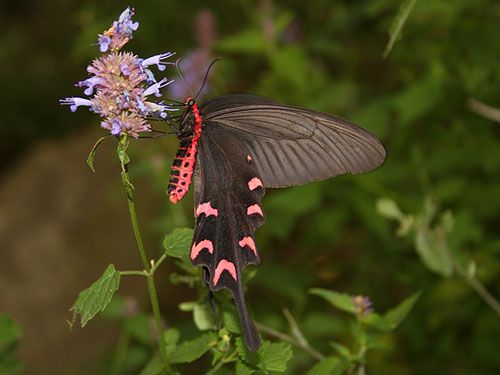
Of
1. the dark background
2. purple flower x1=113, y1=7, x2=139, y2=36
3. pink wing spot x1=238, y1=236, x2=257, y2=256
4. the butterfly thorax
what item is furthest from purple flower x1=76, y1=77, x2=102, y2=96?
the dark background

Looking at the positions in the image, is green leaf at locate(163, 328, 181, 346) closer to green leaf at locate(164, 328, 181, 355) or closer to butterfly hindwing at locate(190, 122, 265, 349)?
green leaf at locate(164, 328, 181, 355)

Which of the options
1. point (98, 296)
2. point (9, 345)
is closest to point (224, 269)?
point (98, 296)

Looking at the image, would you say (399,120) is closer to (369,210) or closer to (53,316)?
(369,210)

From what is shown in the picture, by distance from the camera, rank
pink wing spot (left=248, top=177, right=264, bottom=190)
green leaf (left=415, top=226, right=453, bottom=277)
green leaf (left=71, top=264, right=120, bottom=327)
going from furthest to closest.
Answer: green leaf (left=415, top=226, right=453, bottom=277)
pink wing spot (left=248, top=177, right=264, bottom=190)
green leaf (left=71, top=264, right=120, bottom=327)

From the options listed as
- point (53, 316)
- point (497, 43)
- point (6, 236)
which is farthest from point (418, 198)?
point (6, 236)

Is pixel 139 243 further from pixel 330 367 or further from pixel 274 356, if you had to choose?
pixel 330 367
